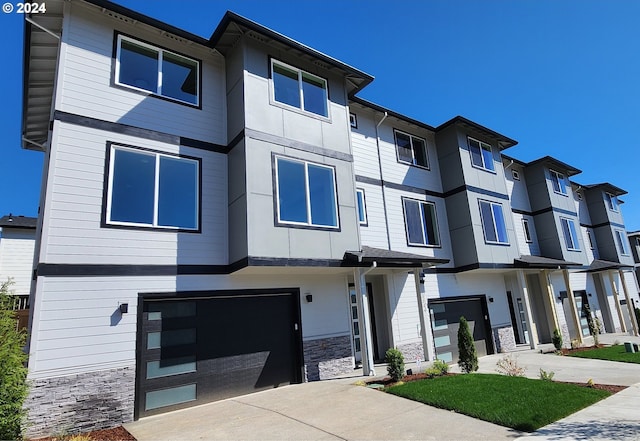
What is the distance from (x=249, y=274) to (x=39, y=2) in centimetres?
747

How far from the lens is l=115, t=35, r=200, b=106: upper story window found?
863 centimetres

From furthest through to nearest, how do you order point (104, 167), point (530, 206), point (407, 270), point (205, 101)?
point (530, 206), point (407, 270), point (205, 101), point (104, 167)

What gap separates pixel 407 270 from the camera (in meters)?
12.5

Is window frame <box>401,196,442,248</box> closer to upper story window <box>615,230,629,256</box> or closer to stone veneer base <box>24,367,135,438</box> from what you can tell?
stone veneer base <box>24,367,135,438</box>

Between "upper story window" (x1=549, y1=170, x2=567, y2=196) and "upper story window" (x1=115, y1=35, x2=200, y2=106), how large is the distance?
19.3 metres

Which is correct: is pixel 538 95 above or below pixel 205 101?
above

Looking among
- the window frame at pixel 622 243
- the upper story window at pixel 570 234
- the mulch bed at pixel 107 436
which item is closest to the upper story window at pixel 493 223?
the upper story window at pixel 570 234

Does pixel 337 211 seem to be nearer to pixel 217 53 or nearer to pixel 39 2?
pixel 217 53

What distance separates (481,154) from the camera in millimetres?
15945

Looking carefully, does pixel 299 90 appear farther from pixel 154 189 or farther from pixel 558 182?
pixel 558 182

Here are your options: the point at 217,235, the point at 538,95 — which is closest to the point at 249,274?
the point at 217,235

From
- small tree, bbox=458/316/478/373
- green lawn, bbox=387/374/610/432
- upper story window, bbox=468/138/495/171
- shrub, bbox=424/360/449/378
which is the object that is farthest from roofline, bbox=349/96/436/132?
green lawn, bbox=387/374/610/432

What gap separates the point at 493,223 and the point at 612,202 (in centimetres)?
1697

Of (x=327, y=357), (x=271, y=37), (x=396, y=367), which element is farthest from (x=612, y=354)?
(x=271, y=37)
